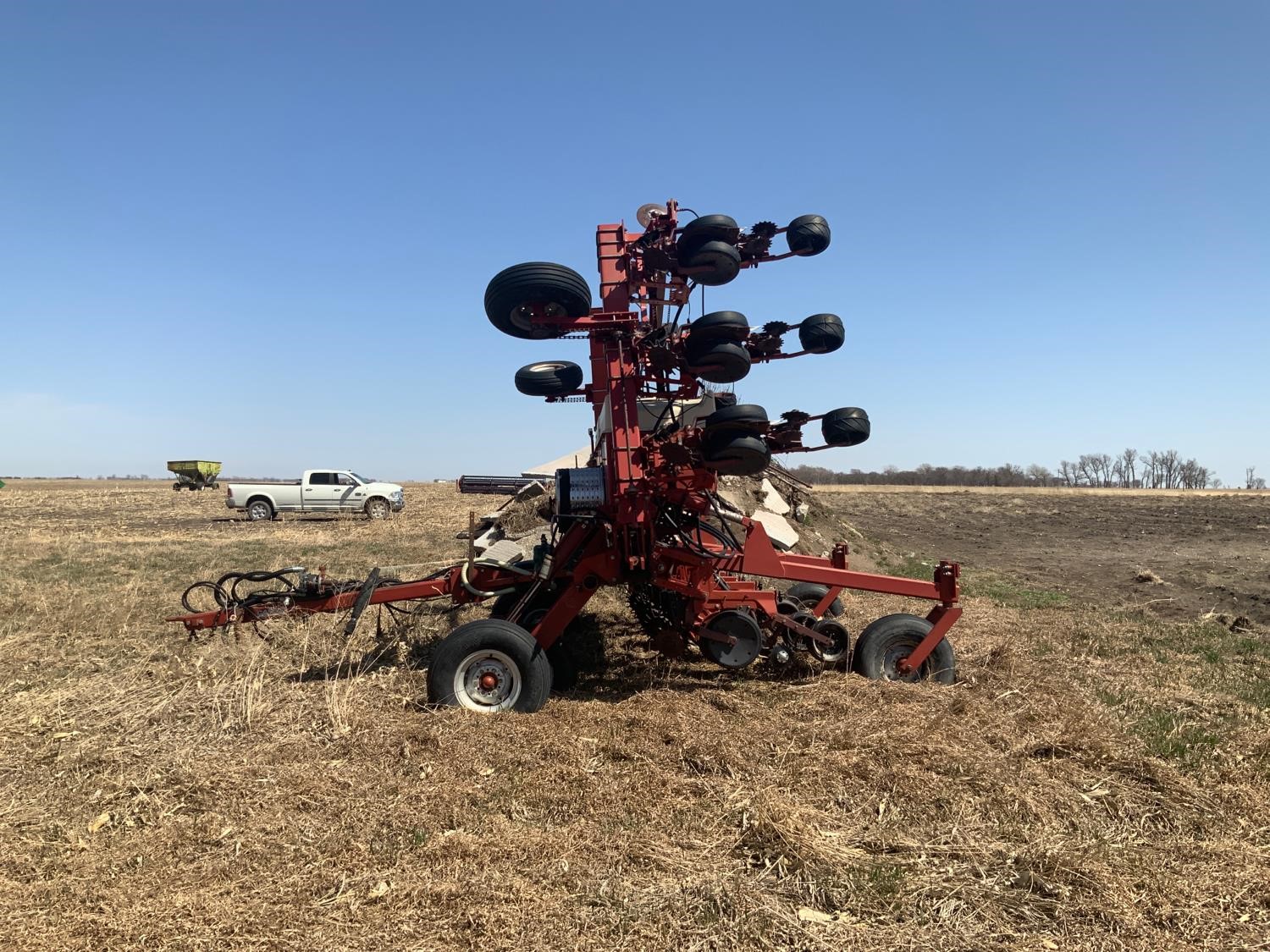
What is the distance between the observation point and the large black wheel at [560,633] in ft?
22.1

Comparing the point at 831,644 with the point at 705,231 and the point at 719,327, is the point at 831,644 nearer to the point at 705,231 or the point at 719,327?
the point at 719,327

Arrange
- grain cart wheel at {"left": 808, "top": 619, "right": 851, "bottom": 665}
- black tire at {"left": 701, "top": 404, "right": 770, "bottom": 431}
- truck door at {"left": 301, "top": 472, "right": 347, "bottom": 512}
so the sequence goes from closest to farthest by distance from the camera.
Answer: black tire at {"left": 701, "top": 404, "right": 770, "bottom": 431}
grain cart wheel at {"left": 808, "top": 619, "right": 851, "bottom": 665}
truck door at {"left": 301, "top": 472, "right": 347, "bottom": 512}

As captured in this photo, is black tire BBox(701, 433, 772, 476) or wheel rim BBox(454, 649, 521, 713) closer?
black tire BBox(701, 433, 772, 476)

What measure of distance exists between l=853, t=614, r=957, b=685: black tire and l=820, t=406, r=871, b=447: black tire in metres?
1.74

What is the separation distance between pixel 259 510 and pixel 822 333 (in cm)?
2805

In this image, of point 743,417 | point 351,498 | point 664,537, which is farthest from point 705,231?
point 351,498

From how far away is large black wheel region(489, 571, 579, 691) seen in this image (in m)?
6.75

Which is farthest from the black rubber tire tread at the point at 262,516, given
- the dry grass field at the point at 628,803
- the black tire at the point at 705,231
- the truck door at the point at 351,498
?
the black tire at the point at 705,231

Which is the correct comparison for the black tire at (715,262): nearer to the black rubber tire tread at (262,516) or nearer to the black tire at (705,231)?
the black tire at (705,231)

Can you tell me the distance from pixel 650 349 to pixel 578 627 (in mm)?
3821

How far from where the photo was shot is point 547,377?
8.30 metres

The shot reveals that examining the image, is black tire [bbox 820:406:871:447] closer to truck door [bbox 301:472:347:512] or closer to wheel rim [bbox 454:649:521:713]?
wheel rim [bbox 454:649:521:713]

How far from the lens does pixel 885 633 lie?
663 centimetres

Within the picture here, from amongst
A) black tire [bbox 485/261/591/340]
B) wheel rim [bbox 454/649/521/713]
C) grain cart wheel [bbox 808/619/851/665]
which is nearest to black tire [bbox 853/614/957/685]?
grain cart wheel [bbox 808/619/851/665]
